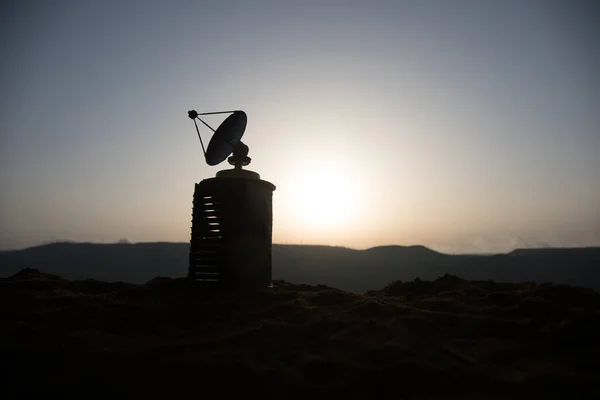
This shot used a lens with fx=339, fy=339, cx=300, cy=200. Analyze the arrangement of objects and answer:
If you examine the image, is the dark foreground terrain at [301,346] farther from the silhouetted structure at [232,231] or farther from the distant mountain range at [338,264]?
the distant mountain range at [338,264]

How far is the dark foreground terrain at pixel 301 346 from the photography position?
339 centimetres

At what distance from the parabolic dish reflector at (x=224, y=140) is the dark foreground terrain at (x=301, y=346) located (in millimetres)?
3692

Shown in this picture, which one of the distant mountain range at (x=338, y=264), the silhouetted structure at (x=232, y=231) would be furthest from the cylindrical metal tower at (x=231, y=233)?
the distant mountain range at (x=338, y=264)

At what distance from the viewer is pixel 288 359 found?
4039 millimetres

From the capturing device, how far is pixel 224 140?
881 cm

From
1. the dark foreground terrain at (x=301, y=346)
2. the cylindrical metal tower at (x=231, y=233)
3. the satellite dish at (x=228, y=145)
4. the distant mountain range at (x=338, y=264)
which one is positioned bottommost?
the distant mountain range at (x=338, y=264)

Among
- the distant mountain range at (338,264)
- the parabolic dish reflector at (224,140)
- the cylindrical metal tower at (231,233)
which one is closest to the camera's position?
Answer: the cylindrical metal tower at (231,233)

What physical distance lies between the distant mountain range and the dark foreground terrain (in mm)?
55820

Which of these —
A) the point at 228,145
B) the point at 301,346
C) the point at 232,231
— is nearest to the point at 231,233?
the point at 232,231

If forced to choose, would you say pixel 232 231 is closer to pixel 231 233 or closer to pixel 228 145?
pixel 231 233

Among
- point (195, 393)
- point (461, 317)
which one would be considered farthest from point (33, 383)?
point (461, 317)

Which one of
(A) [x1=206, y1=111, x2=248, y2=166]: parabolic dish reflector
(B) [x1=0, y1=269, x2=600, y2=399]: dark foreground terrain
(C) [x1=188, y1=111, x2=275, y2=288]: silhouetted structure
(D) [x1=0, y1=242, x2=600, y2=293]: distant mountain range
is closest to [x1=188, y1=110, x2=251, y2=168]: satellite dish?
(A) [x1=206, y1=111, x2=248, y2=166]: parabolic dish reflector

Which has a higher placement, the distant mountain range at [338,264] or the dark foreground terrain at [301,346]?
the dark foreground terrain at [301,346]

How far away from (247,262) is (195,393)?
4.75 metres
